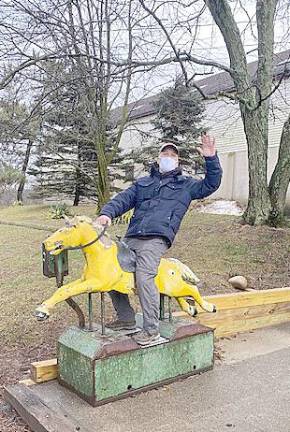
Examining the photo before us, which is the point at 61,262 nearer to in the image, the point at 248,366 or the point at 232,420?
the point at 232,420

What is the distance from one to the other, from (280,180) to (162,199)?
18.0 ft

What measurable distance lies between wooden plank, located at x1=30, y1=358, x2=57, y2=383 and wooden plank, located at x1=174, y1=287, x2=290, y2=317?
4.16 feet

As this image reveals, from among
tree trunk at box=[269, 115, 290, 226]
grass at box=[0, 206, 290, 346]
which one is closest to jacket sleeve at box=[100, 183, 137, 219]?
grass at box=[0, 206, 290, 346]

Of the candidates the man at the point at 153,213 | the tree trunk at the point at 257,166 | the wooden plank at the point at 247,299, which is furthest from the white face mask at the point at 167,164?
the tree trunk at the point at 257,166

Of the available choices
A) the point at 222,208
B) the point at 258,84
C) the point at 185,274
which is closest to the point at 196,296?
the point at 185,274

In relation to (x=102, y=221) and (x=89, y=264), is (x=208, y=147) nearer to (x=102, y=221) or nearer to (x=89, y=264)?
(x=102, y=221)

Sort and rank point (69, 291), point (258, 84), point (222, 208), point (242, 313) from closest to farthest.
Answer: point (69, 291)
point (242, 313)
point (258, 84)
point (222, 208)

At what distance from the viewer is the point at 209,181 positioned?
323 centimetres

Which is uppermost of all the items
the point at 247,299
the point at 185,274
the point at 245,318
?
the point at 185,274

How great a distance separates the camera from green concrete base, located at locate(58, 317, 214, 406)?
2932 millimetres

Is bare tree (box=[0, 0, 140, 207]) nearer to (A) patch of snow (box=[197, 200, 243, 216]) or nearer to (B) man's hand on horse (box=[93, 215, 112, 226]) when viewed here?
(B) man's hand on horse (box=[93, 215, 112, 226])

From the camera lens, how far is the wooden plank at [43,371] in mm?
3223

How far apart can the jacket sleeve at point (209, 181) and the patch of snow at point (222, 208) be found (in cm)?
1029

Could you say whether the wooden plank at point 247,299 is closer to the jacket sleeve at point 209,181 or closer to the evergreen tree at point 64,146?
the jacket sleeve at point 209,181
